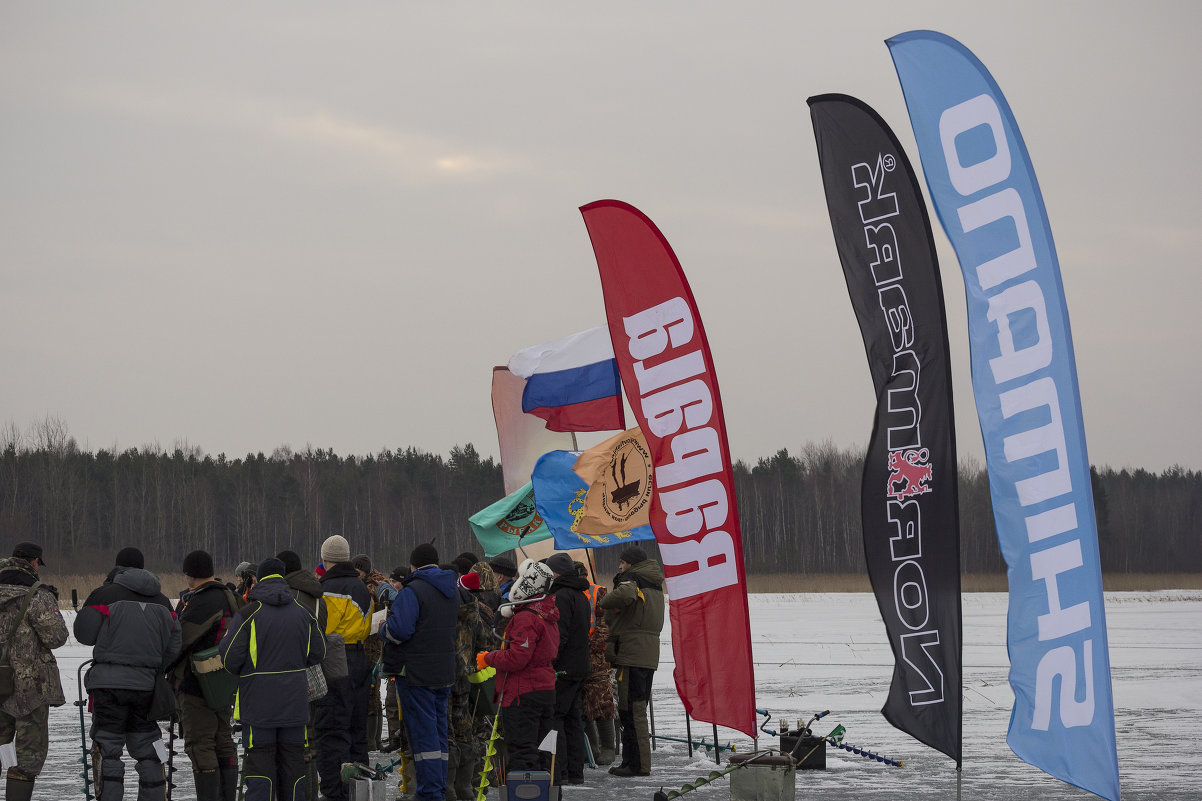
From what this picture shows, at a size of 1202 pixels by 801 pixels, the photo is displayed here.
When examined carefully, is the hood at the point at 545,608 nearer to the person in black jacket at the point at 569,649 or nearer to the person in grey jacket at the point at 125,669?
the person in black jacket at the point at 569,649

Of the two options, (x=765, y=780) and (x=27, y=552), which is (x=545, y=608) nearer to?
(x=765, y=780)

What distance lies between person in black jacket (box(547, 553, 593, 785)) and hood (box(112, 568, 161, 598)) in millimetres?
2912

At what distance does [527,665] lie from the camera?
864 centimetres

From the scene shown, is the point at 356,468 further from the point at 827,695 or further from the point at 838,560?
the point at 827,695

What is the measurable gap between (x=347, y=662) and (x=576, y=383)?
521 cm

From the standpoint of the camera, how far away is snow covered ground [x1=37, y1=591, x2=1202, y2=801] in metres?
9.52

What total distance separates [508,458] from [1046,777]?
8670 mm

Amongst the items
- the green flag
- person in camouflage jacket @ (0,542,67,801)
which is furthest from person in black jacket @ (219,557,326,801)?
the green flag

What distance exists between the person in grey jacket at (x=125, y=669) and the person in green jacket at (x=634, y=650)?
3974 mm

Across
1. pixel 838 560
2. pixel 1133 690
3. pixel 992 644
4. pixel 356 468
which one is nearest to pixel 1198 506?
pixel 838 560

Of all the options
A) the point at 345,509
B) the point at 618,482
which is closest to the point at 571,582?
the point at 618,482

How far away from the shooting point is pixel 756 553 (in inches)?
3145

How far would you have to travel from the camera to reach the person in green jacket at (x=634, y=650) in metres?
10.3

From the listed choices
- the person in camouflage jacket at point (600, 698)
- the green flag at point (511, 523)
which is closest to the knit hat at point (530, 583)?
the person in camouflage jacket at point (600, 698)
